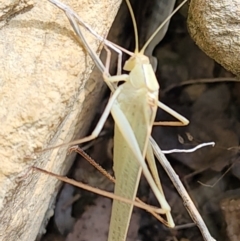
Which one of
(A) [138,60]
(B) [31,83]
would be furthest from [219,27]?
(B) [31,83]

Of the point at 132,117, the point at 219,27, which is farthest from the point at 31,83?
the point at 219,27

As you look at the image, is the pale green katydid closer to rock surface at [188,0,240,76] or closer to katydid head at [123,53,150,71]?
katydid head at [123,53,150,71]

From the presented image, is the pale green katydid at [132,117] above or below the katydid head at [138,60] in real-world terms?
below

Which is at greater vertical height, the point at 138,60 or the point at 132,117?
the point at 138,60

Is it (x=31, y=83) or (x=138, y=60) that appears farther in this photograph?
(x=138, y=60)

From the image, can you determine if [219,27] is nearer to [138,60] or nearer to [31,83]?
[138,60]

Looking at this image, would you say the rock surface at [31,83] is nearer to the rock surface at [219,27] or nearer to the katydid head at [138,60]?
the katydid head at [138,60]

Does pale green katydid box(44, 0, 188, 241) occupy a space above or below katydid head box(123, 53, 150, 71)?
below

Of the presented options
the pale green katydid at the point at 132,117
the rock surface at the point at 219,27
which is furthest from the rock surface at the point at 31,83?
the rock surface at the point at 219,27

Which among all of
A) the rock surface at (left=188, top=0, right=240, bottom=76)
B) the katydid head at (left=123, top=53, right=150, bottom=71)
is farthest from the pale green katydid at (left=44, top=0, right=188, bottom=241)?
the rock surface at (left=188, top=0, right=240, bottom=76)

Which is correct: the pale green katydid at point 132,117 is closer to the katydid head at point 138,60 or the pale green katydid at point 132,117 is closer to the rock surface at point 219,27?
the katydid head at point 138,60

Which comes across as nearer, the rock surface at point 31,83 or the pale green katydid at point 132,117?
the rock surface at point 31,83
